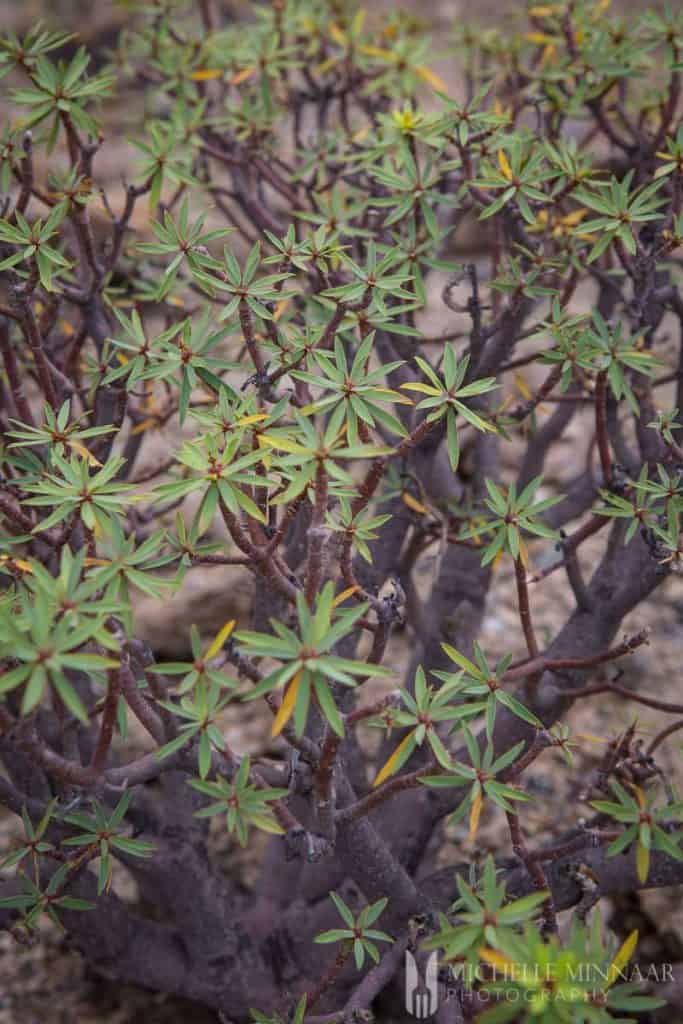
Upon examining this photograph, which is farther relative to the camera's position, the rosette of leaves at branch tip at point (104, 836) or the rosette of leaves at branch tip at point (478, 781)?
the rosette of leaves at branch tip at point (104, 836)

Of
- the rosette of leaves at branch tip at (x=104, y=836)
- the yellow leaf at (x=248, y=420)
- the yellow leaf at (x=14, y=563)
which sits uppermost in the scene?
the yellow leaf at (x=248, y=420)

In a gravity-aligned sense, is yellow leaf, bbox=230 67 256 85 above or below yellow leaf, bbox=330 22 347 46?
below

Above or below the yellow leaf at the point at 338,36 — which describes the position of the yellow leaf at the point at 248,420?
below

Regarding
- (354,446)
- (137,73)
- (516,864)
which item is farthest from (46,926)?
(137,73)

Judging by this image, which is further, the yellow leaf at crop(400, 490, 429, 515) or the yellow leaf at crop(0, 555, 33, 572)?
the yellow leaf at crop(400, 490, 429, 515)

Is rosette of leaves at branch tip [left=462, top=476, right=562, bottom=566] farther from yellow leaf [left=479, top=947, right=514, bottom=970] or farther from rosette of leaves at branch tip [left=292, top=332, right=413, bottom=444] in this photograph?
yellow leaf [left=479, top=947, right=514, bottom=970]

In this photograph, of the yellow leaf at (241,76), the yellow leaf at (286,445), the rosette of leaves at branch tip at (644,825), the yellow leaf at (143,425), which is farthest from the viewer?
the yellow leaf at (241,76)

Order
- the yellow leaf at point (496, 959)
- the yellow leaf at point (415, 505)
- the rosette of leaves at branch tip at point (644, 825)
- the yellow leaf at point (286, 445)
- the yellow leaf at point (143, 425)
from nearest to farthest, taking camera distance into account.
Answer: the yellow leaf at point (496, 959)
the yellow leaf at point (286, 445)
the rosette of leaves at branch tip at point (644, 825)
the yellow leaf at point (415, 505)
the yellow leaf at point (143, 425)

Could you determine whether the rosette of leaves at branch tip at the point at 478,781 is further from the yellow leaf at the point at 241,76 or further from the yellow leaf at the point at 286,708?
the yellow leaf at the point at 241,76

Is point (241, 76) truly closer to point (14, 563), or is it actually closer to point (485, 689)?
point (14, 563)

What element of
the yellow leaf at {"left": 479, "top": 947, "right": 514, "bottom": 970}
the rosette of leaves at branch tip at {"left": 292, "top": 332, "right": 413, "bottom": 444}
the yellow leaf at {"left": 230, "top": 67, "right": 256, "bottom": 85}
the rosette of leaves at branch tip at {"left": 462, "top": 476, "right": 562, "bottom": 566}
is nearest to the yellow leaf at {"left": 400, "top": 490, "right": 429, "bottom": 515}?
the rosette of leaves at branch tip at {"left": 462, "top": 476, "right": 562, "bottom": 566}

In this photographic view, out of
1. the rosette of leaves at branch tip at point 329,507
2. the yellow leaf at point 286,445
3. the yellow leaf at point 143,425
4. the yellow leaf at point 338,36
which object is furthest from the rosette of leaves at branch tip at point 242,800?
the yellow leaf at point 338,36

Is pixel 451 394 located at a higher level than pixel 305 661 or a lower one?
higher

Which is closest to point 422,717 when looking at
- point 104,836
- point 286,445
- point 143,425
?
point 286,445
